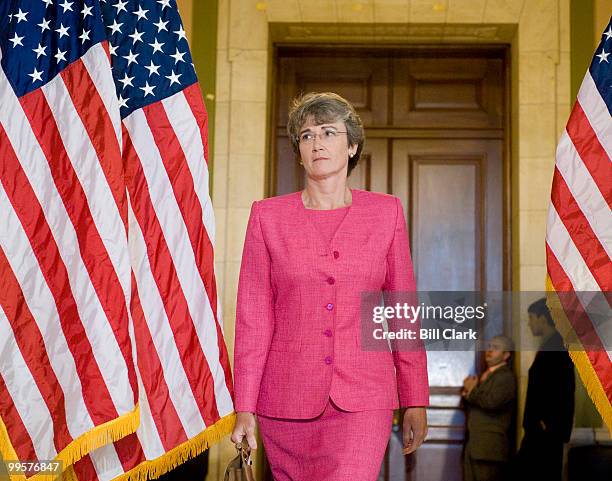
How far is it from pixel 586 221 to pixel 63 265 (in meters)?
2.54

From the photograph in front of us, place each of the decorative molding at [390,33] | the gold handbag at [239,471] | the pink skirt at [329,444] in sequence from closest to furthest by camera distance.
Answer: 1. the gold handbag at [239,471]
2. the pink skirt at [329,444]
3. the decorative molding at [390,33]

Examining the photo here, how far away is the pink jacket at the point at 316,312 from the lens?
3.80 m

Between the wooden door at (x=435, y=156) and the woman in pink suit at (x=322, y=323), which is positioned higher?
the wooden door at (x=435, y=156)

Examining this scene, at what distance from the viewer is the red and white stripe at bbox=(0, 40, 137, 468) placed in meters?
4.26

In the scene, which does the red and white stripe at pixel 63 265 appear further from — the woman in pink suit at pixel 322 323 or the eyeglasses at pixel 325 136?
the eyeglasses at pixel 325 136

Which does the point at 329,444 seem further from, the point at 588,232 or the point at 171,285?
the point at 588,232

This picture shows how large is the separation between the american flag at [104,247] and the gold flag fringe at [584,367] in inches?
65.0

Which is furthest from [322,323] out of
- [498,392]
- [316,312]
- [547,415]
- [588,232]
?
[498,392]

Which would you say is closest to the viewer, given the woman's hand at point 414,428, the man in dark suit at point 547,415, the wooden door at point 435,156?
the woman's hand at point 414,428

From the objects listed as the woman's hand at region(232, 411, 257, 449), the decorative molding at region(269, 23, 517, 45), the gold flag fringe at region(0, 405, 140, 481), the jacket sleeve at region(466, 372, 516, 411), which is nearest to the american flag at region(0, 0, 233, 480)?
the gold flag fringe at region(0, 405, 140, 481)

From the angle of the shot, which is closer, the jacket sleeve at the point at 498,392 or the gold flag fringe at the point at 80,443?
the gold flag fringe at the point at 80,443

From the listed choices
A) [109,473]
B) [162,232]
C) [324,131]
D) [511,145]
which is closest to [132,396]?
[109,473]

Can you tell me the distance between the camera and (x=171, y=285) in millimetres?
4594

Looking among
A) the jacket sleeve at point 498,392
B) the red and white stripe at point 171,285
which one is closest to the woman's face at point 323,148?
the red and white stripe at point 171,285
